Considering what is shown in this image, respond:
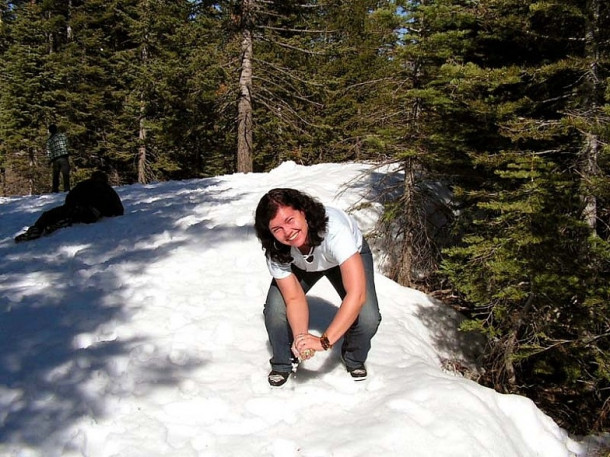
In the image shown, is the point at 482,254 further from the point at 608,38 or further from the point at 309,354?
the point at 309,354

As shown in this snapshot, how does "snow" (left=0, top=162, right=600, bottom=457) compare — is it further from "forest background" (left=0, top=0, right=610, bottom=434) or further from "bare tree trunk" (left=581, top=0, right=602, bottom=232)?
"bare tree trunk" (left=581, top=0, right=602, bottom=232)

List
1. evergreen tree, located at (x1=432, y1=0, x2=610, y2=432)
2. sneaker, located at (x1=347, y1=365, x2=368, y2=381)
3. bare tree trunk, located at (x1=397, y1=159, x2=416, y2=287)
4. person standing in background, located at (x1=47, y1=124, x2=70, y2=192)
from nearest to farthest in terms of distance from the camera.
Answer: sneaker, located at (x1=347, y1=365, x2=368, y2=381)
evergreen tree, located at (x1=432, y1=0, x2=610, y2=432)
bare tree trunk, located at (x1=397, y1=159, x2=416, y2=287)
person standing in background, located at (x1=47, y1=124, x2=70, y2=192)

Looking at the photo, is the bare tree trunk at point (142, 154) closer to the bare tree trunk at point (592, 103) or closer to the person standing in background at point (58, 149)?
the person standing in background at point (58, 149)

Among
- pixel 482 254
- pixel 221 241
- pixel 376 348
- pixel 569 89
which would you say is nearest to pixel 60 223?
pixel 221 241

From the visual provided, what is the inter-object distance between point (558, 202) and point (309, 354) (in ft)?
11.9

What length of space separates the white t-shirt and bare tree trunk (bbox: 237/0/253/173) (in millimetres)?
11499

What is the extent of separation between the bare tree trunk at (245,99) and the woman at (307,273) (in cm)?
1137

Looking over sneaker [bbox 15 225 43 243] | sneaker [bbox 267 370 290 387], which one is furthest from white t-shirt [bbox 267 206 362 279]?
sneaker [bbox 15 225 43 243]

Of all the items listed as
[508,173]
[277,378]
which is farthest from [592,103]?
[277,378]

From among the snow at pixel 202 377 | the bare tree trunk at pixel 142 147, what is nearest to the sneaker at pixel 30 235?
the snow at pixel 202 377

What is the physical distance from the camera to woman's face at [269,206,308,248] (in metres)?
2.96

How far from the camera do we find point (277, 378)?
343 centimetres

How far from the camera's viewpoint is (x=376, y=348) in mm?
4324

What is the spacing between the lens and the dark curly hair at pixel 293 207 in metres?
2.98
